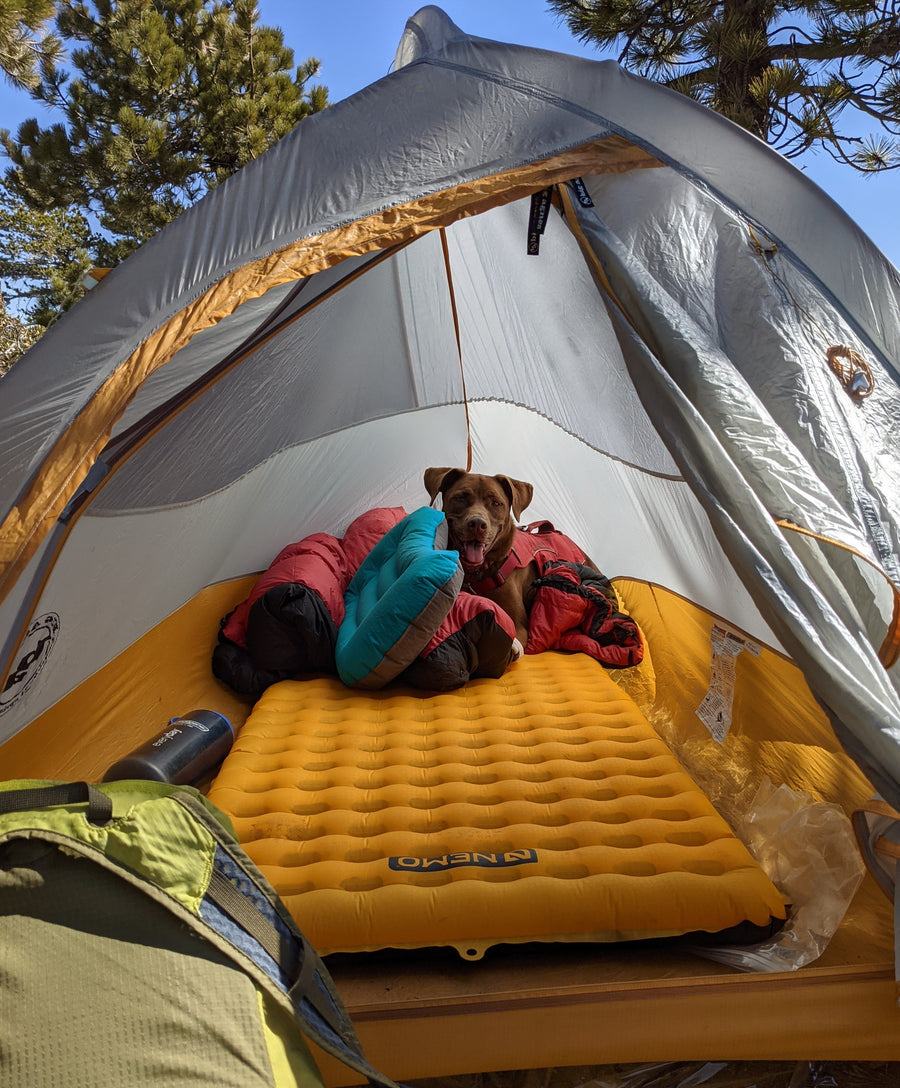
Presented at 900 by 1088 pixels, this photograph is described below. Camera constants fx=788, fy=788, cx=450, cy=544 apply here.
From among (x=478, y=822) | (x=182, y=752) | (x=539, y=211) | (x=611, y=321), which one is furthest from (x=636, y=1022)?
(x=539, y=211)

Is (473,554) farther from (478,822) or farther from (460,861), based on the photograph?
(460,861)

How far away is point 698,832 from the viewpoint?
5.95 ft

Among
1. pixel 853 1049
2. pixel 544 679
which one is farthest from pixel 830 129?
pixel 853 1049

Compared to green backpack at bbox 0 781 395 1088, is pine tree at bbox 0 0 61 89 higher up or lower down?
higher up

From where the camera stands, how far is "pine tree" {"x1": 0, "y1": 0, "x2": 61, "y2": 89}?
8.38 metres

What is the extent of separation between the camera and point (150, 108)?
37.4 ft

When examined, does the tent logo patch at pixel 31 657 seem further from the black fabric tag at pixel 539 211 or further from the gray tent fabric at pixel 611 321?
the black fabric tag at pixel 539 211

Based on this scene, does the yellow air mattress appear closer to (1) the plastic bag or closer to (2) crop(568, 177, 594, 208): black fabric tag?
(1) the plastic bag

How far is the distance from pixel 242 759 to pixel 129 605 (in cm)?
80

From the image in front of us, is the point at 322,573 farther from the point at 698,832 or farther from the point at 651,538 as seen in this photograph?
the point at 698,832

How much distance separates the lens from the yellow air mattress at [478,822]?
1.54 metres

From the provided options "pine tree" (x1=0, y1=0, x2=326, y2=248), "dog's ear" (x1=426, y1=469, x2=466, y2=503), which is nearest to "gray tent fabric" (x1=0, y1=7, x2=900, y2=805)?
"dog's ear" (x1=426, y1=469, x2=466, y2=503)

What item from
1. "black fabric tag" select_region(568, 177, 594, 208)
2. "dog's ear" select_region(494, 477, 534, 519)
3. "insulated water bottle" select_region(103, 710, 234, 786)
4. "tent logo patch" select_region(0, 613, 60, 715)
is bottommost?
"insulated water bottle" select_region(103, 710, 234, 786)

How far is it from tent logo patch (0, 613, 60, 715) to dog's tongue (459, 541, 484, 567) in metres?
1.73
